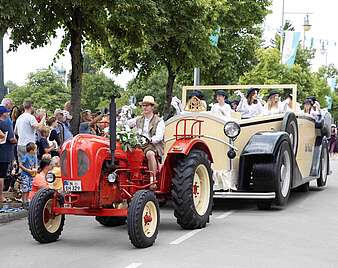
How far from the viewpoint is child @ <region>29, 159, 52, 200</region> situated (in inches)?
403

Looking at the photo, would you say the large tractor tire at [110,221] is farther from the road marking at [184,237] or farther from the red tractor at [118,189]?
the road marking at [184,237]

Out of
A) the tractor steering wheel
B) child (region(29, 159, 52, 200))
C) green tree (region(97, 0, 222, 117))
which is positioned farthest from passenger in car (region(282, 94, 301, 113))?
child (region(29, 159, 52, 200))

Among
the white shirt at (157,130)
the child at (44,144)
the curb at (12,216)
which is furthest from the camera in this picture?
the child at (44,144)

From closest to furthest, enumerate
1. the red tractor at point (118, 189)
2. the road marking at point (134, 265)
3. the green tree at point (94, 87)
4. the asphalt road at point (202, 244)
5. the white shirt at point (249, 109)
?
the road marking at point (134, 265) < the asphalt road at point (202, 244) < the red tractor at point (118, 189) < the white shirt at point (249, 109) < the green tree at point (94, 87)

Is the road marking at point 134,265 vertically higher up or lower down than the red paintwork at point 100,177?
lower down

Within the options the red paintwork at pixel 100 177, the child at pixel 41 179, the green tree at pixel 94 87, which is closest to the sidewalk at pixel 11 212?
the child at pixel 41 179

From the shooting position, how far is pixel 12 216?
10148mm

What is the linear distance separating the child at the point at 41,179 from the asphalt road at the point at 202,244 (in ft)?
1.91

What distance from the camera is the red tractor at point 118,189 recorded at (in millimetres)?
7707

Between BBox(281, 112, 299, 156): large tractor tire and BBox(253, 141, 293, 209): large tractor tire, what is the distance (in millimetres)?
420

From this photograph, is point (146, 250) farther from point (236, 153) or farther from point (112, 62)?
point (112, 62)

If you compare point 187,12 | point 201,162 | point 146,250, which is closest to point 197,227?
point 201,162

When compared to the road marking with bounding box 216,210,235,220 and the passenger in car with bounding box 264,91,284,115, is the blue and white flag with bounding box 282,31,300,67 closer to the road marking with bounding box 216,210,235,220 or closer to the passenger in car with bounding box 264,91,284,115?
the passenger in car with bounding box 264,91,284,115

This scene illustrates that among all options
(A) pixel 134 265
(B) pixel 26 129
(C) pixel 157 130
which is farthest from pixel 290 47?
(A) pixel 134 265
